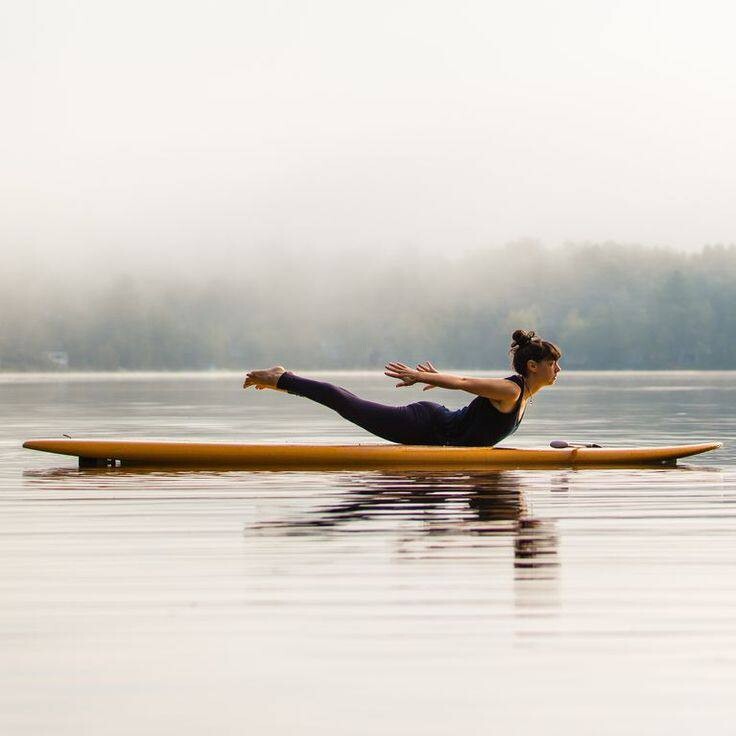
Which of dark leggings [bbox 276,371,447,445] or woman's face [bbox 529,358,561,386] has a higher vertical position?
woman's face [bbox 529,358,561,386]

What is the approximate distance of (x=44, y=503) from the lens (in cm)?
910

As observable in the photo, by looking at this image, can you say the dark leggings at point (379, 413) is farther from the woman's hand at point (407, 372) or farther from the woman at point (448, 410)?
the woman's hand at point (407, 372)

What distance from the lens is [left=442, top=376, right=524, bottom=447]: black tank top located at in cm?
1073

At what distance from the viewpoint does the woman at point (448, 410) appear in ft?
33.9

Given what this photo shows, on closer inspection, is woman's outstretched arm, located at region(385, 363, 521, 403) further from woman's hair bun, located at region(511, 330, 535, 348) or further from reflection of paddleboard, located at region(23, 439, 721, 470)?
reflection of paddleboard, located at region(23, 439, 721, 470)

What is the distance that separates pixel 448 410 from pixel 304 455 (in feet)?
4.33

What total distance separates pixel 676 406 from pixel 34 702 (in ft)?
91.8

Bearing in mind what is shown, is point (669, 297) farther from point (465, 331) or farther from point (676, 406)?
point (676, 406)

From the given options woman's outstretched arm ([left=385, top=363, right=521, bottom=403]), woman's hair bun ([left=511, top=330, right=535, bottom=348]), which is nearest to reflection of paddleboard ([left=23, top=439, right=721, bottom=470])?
woman's outstretched arm ([left=385, top=363, right=521, bottom=403])

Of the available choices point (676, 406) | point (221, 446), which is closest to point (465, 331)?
point (676, 406)

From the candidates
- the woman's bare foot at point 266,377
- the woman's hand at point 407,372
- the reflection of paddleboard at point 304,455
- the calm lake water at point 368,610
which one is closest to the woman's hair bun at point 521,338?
the woman's hand at point 407,372

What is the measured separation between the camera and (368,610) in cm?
521

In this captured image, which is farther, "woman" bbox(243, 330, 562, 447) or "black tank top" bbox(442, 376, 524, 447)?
"black tank top" bbox(442, 376, 524, 447)

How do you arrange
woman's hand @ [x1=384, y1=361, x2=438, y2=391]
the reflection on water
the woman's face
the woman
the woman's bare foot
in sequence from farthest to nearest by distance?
the woman's bare foot < the woman's face < the woman < woman's hand @ [x1=384, y1=361, x2=438, y2=391] < the reflection on water
